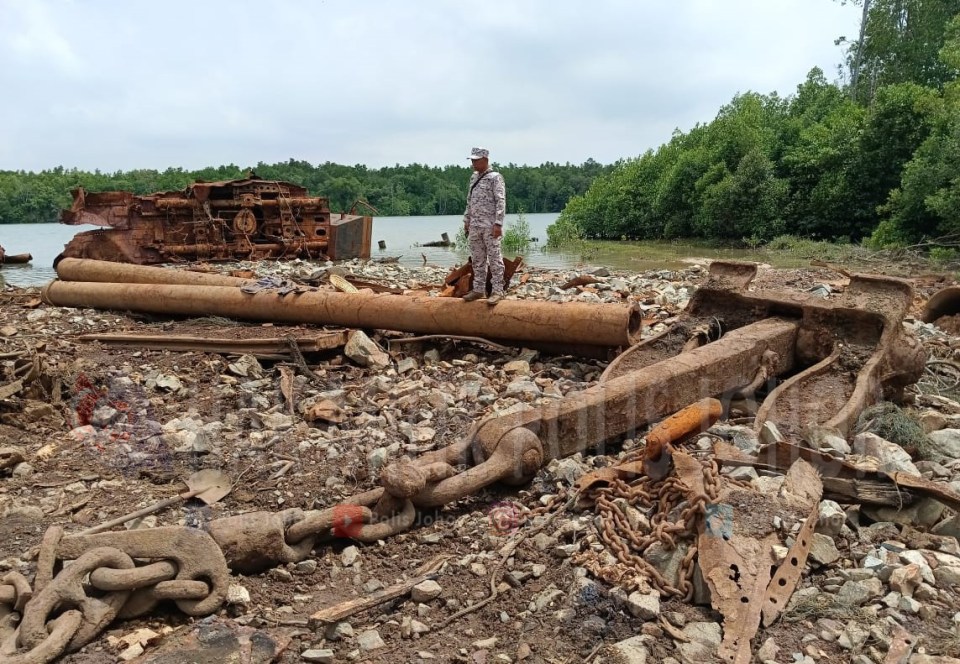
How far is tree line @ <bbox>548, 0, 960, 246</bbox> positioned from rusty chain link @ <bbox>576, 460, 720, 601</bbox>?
16.1 meters

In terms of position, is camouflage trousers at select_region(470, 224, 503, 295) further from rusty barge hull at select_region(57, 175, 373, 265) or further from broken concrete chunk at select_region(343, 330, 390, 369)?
rusty barge hull at select_region(57, 175, 373, 265)

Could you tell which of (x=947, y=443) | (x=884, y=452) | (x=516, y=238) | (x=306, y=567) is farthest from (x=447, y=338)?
(x=516, y=238)

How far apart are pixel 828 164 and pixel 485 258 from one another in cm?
2102

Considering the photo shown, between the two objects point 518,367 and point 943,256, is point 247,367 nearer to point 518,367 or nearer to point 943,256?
point 518,367

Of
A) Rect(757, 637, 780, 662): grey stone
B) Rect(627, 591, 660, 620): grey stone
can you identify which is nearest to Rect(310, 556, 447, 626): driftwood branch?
Rect(627, 591, 660, 620): grey stone

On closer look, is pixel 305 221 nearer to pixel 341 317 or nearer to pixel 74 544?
pixel 341 317

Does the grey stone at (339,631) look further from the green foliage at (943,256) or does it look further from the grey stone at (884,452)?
the green foliage at (943,256)

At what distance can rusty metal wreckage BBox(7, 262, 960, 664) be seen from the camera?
252 cm

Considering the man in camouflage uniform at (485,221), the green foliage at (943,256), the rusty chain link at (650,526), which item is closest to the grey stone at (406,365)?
the man in camouflage uniform at (485,221)

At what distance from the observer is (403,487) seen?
3.12 metres

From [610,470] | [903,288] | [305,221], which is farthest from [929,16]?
[610,470]

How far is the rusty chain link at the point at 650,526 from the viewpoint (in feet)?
8.89

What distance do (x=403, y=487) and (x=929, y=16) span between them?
131ft

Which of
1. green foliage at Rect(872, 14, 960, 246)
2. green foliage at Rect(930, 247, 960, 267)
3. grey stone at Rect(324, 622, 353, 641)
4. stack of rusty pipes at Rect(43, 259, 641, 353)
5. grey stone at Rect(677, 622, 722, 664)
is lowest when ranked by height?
grey stone at Rect(324, 622, 353, 641)
